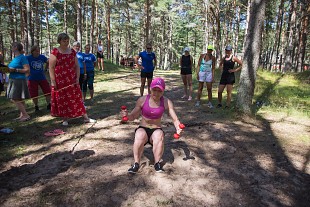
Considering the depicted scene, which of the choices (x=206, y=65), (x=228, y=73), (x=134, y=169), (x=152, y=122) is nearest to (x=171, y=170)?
(x=134, y=169)

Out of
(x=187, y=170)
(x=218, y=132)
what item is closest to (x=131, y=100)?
(x=218, y=132)

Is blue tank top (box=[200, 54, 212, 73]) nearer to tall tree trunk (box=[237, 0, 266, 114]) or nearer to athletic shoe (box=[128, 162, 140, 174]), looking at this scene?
tall tree trunk (box=[237, 0, 266, 114])

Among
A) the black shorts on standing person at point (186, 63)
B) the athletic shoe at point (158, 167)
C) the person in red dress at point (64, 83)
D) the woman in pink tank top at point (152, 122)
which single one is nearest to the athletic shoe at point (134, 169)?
the woman in pink tank top at point (152, 122)

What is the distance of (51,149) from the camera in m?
4.88

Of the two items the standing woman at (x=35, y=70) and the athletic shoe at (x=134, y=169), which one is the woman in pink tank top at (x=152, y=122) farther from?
the standing woman at (x=35, y=70)

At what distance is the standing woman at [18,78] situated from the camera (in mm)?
6044

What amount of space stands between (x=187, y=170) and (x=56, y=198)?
2037 millimetres

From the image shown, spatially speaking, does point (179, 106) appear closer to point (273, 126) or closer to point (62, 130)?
point (273, 126)

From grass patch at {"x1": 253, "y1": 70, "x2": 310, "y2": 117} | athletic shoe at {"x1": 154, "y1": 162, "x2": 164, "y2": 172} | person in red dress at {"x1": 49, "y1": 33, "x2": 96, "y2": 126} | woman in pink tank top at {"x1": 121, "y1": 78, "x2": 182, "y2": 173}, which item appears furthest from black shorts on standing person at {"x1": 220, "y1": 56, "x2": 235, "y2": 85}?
athletic shoe at {"x1": 154, "y1": 162, "x2": 164, "y2": 172}

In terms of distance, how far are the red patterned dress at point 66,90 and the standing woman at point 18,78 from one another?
1.17m

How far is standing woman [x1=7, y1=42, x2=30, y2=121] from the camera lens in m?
6.04

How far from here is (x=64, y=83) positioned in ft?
18.9

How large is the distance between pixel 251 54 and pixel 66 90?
5118mm

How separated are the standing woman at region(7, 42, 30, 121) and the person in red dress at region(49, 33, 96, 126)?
3.87 feet
